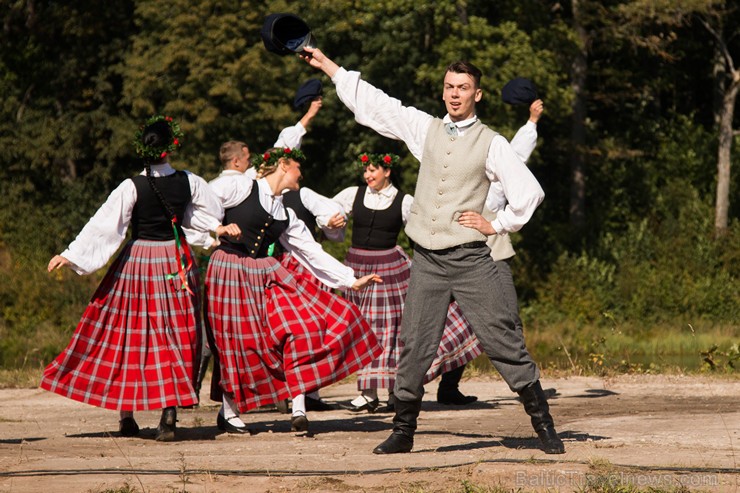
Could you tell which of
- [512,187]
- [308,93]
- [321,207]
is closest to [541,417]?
[512,187]

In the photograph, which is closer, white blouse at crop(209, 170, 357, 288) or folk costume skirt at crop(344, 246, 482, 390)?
white blouse at crop(209, 170, 357, 288)

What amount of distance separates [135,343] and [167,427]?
0.53 metres

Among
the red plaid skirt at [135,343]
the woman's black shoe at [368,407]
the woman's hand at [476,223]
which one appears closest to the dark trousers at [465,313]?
the woman's hand at [476,223]

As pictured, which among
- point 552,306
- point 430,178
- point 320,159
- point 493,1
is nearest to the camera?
point 430,178

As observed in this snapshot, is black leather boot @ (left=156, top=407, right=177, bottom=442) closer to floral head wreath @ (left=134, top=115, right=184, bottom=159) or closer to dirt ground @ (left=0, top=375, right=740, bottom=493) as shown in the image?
dirt ground @ (left=0, top=375, right=740, bottom=493)

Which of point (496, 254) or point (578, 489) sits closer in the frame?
point (578, 489)

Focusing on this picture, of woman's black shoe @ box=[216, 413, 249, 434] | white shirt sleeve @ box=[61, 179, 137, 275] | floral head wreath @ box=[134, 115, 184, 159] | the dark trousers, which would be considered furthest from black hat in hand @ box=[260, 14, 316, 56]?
woman's black shoe @ box=[216, 413, 249, 434]

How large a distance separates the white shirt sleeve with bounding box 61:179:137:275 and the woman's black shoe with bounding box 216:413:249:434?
121 cm

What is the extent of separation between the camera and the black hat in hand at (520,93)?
29.9ft

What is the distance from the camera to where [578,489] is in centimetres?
569

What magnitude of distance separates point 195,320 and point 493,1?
17.2m

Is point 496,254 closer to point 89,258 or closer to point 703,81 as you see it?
point 89,258

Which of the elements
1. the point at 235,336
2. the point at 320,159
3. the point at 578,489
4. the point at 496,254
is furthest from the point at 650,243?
Result: the point at 578,489

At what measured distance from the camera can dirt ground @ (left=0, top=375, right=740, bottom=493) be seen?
5.96m
